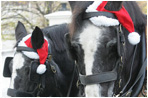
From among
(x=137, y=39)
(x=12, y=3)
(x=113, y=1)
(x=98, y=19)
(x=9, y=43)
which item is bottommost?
(x=9, y=43)

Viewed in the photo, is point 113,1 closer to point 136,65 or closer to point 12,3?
point 136,65

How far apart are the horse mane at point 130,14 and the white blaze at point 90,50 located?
0.55 ft

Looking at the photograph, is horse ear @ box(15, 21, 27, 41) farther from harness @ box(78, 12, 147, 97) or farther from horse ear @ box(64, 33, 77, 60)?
harness @ box(78, 12, 147, 97)

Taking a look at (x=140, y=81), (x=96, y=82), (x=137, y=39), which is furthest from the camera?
(x=140, y=81)

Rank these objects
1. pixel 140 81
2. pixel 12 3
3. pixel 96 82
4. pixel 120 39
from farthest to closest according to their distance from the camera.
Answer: pixel 12 3 < pixel 140 81 < pixel 120 39 < pixel 96 82

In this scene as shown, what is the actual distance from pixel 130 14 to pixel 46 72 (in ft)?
4.55

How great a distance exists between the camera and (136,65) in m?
2.07

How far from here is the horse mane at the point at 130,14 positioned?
178cm

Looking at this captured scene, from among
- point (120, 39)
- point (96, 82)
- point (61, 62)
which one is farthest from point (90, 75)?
point (61, 62)

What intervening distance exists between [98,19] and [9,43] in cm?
1045

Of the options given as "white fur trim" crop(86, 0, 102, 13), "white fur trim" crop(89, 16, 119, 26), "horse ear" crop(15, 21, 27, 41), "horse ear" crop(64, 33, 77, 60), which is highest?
"white fur trim" crop(86, 0, 102, 13)

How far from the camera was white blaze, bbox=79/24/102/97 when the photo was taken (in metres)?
1.58

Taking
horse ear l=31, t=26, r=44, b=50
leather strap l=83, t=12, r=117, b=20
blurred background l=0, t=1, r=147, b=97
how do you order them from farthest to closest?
blurred background l=0, t=1, r=147, b=97
horse ear l=31, t=26, r=44, b=50
leather strap l=83, t=12, r=117, b=20

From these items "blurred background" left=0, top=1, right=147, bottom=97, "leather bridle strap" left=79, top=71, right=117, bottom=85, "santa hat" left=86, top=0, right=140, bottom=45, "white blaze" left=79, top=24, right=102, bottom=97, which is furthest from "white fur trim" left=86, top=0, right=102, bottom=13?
"blurred background" left=0, top=1, right=147, bottom=97
